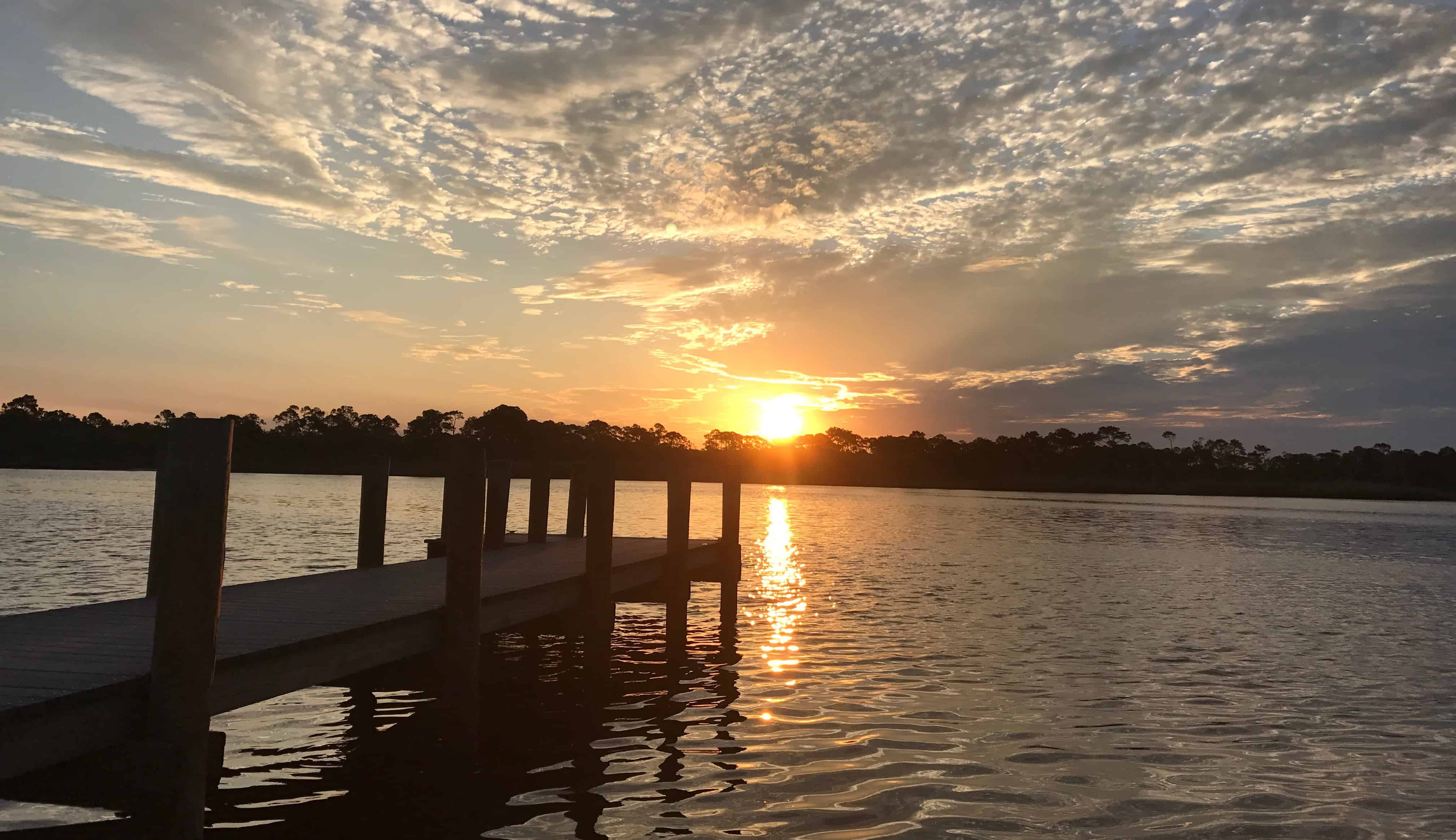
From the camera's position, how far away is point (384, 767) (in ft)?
27.4

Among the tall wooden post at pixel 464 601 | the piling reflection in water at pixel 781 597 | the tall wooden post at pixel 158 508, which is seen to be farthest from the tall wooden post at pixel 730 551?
the tall wooden post at pixel 158 508

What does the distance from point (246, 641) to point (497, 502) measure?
8.13m

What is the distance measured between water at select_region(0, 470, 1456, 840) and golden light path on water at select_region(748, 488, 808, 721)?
0.11m

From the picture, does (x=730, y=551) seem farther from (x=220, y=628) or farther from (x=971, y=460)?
(x=971, y=460)

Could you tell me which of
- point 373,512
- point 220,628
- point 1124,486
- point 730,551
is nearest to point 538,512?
point 730,551

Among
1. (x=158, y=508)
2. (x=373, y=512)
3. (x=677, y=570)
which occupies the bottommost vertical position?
(x=677, y=570)

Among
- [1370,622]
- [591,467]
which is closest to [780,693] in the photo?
[591,467]

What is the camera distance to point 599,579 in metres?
11.7

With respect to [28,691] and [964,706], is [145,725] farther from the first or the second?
[964,706]

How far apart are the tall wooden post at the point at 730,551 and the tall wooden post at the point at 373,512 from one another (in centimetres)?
561

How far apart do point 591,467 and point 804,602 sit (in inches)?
404

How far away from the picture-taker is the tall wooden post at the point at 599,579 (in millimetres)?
11383

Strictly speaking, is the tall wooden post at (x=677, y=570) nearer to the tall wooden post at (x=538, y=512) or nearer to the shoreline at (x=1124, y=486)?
the tall wooden post at (x=538, y=512)

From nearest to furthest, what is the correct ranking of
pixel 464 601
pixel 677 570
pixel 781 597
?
pixel 464 601, pixel 677 570, pixel 781 597
